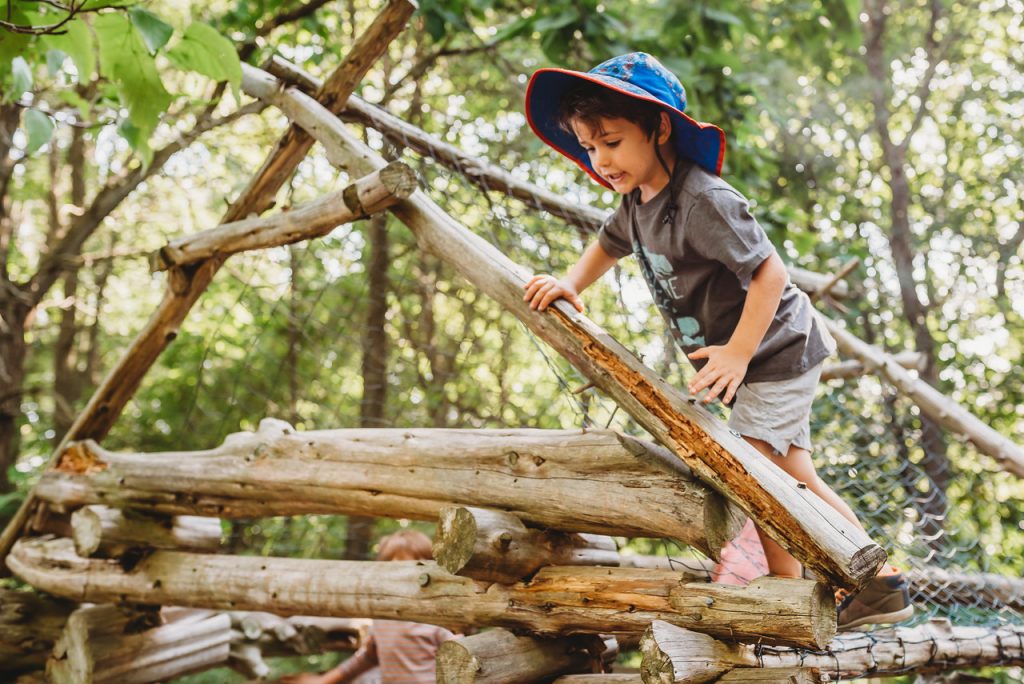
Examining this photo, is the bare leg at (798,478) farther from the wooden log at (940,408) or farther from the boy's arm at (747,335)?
the wooden log at (940,408)

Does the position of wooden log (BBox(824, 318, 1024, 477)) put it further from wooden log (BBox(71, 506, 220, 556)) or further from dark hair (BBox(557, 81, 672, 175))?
wooden log (BBox(71, 506, 220, 556))

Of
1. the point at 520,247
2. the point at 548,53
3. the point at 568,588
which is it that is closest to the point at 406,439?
the point at 568,588

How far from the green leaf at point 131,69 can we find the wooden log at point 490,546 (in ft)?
3.22

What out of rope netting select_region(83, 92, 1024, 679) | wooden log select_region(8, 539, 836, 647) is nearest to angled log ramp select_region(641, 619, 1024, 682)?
wooden log select_region(8, 539, 836, 647)

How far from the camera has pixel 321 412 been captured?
6.08 metres

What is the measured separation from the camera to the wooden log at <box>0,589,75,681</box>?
2.88 meters

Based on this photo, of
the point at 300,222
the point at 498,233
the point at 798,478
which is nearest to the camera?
the point at 798,478

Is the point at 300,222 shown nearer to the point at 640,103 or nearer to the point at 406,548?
the point at 640,103

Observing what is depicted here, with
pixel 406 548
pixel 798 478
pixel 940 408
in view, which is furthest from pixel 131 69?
pixel 940 408

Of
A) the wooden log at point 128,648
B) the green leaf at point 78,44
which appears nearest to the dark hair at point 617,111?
the green leaf at point 78,44

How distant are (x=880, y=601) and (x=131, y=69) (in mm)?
1922

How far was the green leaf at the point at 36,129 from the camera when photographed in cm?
165

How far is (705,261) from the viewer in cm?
186

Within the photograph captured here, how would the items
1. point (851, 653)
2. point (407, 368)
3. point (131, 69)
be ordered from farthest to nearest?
point (407, 368), point (851, 653), point (131, 69)
